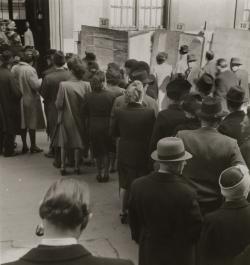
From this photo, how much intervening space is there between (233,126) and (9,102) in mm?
4670

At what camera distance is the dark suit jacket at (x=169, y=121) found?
5.13 m

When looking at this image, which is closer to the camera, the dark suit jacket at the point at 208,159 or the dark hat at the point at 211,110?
the dark suit jacket at the point at 208,159

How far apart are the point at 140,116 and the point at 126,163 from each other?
59 cm

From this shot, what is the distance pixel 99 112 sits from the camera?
22.7ft

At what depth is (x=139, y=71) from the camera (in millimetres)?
6613

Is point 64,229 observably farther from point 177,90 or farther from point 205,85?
point 205,85

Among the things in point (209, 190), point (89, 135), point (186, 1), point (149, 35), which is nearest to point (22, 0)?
point (186, 1)

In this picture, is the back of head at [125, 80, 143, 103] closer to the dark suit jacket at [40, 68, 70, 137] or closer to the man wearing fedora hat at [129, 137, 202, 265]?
the man wearing fedora hat at [129, 137, 202, 265]

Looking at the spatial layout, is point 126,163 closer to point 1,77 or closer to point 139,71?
point 139,71

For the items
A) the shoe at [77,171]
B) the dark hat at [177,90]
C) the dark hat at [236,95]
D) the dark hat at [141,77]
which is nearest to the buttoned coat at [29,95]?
the shoe at [77,171]

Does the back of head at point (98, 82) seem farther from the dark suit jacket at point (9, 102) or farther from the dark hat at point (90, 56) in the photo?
the dark suit jacket at point (9, 102)

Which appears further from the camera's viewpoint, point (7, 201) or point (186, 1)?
point (186, 1)

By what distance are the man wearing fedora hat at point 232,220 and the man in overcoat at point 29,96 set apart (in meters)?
5.42

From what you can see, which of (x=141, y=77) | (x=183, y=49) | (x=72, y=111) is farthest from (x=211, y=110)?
(x=183, y=49)
